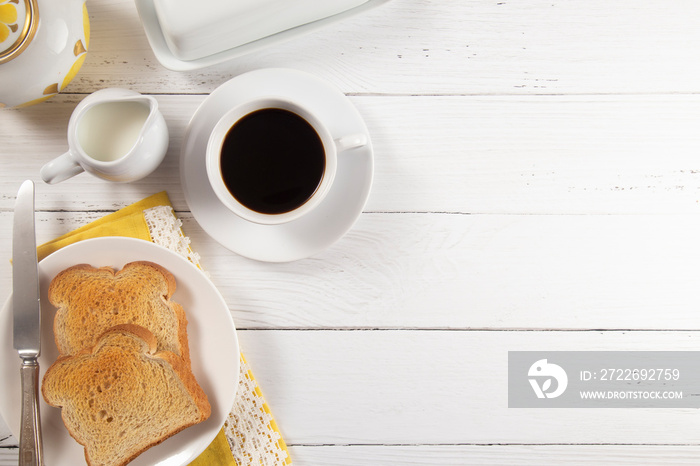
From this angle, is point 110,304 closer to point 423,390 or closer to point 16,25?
point 16,25

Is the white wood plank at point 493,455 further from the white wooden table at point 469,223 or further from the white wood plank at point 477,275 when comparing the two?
the white wood plank at point 477,275

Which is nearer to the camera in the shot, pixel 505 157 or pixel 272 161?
pixel 272 161

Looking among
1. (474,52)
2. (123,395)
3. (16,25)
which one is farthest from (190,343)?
(474,52)

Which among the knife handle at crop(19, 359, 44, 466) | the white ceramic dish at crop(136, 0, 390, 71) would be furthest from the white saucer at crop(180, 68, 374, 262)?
the knife handle at crop(19, 359, 44, 466)

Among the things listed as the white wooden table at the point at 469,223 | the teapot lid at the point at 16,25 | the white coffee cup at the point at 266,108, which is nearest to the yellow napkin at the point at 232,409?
the white wooden table at the point at 469,223

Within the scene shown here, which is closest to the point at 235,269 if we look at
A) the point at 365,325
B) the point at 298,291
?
the point at 298,291

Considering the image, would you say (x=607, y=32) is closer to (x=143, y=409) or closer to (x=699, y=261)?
(x=699, y=261)

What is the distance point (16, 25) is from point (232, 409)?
1.91 feet

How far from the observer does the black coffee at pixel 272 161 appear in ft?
2.33

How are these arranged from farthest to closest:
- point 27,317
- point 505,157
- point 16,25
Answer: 1. point 505,157
2. point 27,317
3. point 16,25

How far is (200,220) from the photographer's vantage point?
0.74 metres

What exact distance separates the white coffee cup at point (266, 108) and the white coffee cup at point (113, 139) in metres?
0.08

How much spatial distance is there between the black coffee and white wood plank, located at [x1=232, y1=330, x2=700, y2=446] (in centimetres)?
23

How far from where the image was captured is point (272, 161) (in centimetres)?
72
